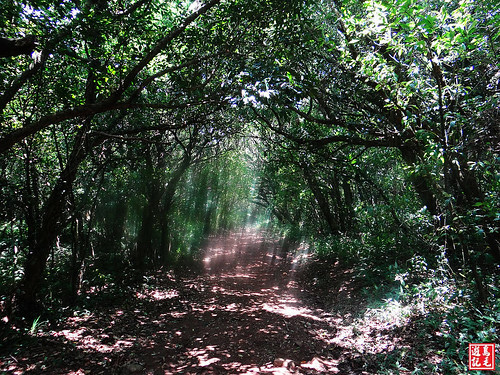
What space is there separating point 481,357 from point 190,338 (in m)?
4.67

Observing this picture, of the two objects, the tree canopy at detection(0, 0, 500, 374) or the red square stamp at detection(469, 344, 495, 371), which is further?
the tree canopy at detection(0, 0, 500, 374)

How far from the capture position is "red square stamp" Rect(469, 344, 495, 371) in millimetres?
2945

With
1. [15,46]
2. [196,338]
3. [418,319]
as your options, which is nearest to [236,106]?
[15,46]

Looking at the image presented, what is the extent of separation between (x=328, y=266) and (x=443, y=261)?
19.1 feet

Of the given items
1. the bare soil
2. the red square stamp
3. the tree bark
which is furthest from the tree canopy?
the bare soil

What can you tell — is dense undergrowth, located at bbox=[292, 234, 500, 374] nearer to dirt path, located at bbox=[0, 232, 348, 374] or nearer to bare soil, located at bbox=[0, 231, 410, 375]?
bare soil, located at bbox=[0, 231, 410, 375]

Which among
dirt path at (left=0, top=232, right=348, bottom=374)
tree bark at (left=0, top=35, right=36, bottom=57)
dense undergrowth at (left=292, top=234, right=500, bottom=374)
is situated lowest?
dirt path at (left=0, top=232, right=348, bottom=374)

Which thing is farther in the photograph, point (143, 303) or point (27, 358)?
point (143, 303)

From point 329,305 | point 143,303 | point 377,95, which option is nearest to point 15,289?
point 143,303

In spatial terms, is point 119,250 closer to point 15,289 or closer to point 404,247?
point 15,289

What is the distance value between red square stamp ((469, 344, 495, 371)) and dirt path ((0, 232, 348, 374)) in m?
1.75

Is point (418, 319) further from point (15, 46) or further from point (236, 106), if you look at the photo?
point (15, 46)

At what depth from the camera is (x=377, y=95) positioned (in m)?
6.07

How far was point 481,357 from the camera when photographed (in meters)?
3.06
